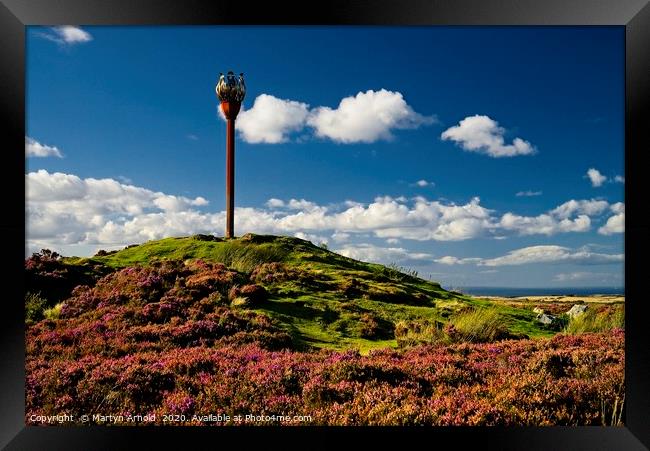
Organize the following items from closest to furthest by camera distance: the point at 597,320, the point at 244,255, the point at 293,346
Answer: the point at 293,346
the point at 597,320
the point at 244,255

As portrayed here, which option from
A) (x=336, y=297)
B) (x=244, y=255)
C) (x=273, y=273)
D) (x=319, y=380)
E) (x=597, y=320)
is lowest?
(x=319, y=380)

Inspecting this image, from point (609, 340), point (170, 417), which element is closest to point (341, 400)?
point (170, 417)

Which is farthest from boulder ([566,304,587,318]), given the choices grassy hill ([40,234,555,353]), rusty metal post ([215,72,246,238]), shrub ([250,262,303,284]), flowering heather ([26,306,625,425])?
rusty metal post ([215,72,246,238])

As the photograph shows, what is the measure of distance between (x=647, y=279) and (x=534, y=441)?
2.51 meters

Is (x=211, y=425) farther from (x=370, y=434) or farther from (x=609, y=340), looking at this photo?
(x=609, y=340)

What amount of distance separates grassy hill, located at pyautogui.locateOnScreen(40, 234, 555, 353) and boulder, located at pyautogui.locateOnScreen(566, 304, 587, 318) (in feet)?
2.09

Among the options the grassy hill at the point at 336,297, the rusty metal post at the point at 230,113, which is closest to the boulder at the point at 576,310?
the grassy hill at the point at 336,297

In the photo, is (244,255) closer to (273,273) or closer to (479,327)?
(273,273)

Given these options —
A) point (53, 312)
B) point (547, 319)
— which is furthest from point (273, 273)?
point (547, 319)

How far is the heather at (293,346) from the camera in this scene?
593cm
